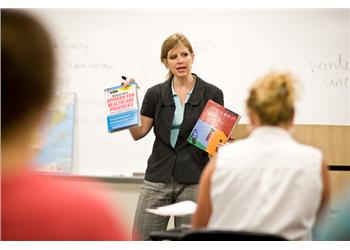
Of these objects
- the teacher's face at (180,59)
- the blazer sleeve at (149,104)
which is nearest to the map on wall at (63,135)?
the blazer sleeve at (149,104)

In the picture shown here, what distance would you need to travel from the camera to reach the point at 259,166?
157cm

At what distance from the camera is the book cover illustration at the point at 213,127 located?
261cm

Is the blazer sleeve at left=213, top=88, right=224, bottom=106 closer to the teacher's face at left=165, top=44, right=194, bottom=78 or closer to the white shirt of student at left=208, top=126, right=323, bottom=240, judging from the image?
the teacher's face at left=165, top=44, right=194, bottom=78

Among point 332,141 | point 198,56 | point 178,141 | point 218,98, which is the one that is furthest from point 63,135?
point 332,141

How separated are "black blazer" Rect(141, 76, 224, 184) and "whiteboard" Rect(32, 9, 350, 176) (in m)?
1.01

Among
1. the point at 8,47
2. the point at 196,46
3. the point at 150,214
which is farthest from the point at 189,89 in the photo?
the point at 8,47

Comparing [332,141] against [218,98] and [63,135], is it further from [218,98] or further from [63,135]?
[63,135]

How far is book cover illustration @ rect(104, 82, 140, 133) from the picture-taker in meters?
2.68

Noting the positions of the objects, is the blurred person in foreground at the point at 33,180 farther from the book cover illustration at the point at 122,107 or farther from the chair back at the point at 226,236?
the book cover illustration at the point at 122,107

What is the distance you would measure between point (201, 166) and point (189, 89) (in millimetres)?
429

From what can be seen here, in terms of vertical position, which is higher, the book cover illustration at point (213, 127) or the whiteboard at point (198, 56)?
the whiteboard at point (198, 56)

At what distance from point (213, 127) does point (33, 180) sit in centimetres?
186

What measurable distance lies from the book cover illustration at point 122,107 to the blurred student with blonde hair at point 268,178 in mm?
1102
